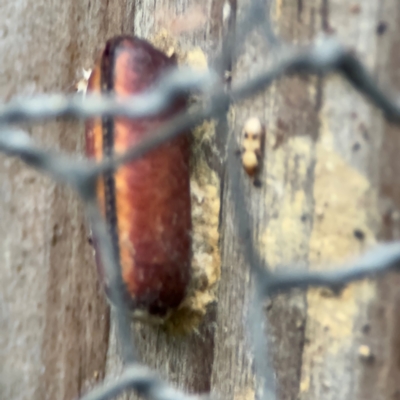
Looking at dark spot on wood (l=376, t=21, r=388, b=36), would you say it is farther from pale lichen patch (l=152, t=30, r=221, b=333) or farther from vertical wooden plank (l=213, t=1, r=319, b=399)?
pale lichen patch (l=152, t=30, r=221, b=333)

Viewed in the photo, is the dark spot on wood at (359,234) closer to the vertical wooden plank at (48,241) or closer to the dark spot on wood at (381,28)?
the dark spot on wood at (381,28)

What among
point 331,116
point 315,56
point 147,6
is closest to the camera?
point 315,56

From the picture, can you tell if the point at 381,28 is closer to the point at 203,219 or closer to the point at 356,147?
the point at 356,147

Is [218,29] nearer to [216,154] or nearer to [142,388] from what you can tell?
[216,154]

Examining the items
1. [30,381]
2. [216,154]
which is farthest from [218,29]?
[30,381]

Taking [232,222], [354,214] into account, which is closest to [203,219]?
[232,222]
